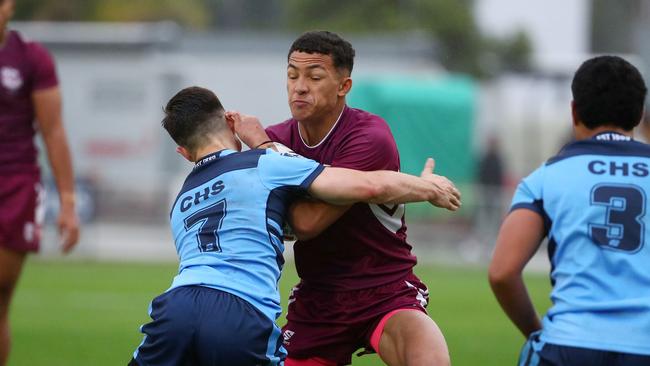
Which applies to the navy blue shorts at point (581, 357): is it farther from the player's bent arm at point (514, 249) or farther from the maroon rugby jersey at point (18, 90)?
the maroon rugby jersey at point (18, 90)

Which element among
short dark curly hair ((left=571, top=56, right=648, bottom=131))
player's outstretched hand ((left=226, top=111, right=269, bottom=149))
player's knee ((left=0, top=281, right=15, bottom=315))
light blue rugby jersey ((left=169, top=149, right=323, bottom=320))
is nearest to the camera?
short dark curly hair ((left=571, top=56, right=648, bottom=131))

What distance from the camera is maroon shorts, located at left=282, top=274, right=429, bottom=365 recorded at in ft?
19.9

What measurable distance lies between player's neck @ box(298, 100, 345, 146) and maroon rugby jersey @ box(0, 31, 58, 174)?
2.26 meters

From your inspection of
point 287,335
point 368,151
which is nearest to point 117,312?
point 287,335

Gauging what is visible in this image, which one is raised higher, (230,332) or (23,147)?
(23,147)

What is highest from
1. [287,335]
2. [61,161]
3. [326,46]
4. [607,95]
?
[326,46]

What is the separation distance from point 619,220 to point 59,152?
4.16 m

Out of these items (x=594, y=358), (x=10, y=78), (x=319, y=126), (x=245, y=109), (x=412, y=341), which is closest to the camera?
(x=594, y=358)

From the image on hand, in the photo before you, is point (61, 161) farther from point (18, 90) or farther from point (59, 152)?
point (18, 90)

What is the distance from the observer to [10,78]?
757cm

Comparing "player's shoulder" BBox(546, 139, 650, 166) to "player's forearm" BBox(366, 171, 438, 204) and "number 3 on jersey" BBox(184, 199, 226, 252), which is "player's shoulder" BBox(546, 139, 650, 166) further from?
"number 3 on jersey" BBox(184, 199, 226, 252)

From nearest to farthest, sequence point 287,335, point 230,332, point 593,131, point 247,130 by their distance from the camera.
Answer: point 593,131 < point 230,332 < point 247,130 < point 287,335

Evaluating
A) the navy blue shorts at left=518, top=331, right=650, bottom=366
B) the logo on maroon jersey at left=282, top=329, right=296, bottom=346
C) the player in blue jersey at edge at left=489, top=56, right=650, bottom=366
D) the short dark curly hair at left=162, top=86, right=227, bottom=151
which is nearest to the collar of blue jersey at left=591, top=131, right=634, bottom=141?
the player in blue jersey at edge at left=489, top=56, right=650, bottom=366

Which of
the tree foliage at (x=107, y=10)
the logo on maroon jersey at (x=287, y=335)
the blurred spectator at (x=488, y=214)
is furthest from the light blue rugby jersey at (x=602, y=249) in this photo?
the tree foliage at (x=107, y=10)
